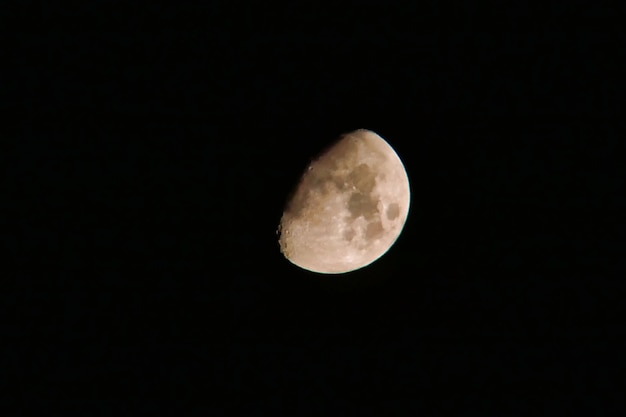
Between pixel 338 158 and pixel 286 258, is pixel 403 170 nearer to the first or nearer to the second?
pixel 338 158

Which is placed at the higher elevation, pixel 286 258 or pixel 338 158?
pixel 338 158

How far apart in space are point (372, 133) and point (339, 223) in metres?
0.64

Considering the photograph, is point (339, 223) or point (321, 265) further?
point (321, 265)

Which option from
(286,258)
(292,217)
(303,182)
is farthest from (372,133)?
(286,258)

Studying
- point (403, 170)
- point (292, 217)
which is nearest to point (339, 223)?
point (292, 217)

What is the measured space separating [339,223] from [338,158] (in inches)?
14.7

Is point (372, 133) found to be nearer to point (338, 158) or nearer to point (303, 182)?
point (338, 158)

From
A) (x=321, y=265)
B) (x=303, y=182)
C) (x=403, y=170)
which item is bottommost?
(x=321, y=265)

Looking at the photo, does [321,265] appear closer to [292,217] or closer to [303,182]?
[292,217]

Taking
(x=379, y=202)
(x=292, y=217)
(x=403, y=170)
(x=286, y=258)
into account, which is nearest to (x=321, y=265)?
(x=286, y=258)

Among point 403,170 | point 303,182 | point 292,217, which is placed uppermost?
point 403,170

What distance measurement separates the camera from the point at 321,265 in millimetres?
2426

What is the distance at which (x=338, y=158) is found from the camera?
89.5 inches

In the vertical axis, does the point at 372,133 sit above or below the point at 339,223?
above
